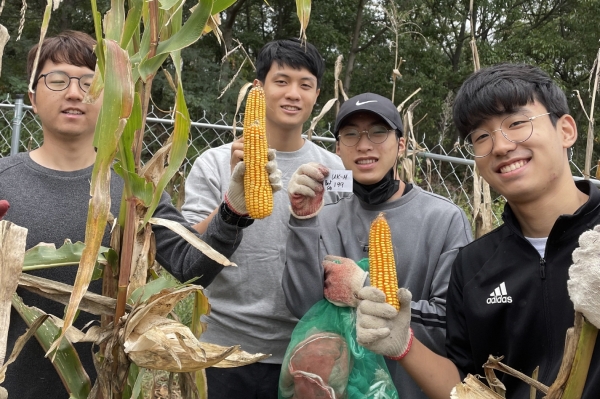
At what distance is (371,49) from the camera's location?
19.5 m

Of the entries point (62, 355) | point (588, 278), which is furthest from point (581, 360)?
point (62, 355)

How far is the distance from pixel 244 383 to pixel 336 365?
1.99 feet

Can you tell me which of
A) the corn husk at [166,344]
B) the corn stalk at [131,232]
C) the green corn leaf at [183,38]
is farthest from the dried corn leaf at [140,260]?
the green corn leaf at [183,38]

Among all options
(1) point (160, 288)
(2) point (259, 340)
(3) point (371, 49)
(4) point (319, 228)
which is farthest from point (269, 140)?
(3) point (371, 49)

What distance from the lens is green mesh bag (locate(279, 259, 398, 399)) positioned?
6.70ft

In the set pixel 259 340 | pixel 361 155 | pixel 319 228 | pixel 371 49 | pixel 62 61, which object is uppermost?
pixel 371 49

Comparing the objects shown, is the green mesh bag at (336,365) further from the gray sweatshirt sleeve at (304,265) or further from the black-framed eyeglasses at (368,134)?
the black-framed eyeglasses at (368,134)

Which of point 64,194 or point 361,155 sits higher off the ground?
point 361,155

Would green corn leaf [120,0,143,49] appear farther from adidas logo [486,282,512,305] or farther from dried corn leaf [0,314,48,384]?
adidas logo [486,282,512,305]

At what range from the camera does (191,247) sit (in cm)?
213

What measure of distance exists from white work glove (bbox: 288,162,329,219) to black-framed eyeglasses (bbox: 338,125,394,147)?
0.29 meters

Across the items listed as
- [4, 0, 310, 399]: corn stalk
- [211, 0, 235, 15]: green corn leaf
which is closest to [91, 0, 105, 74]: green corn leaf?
[4, 0, 310, 399]: corn stalk

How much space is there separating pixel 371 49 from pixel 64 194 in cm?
1818

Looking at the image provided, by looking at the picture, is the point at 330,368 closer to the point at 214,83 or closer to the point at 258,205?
the point at 258,205
